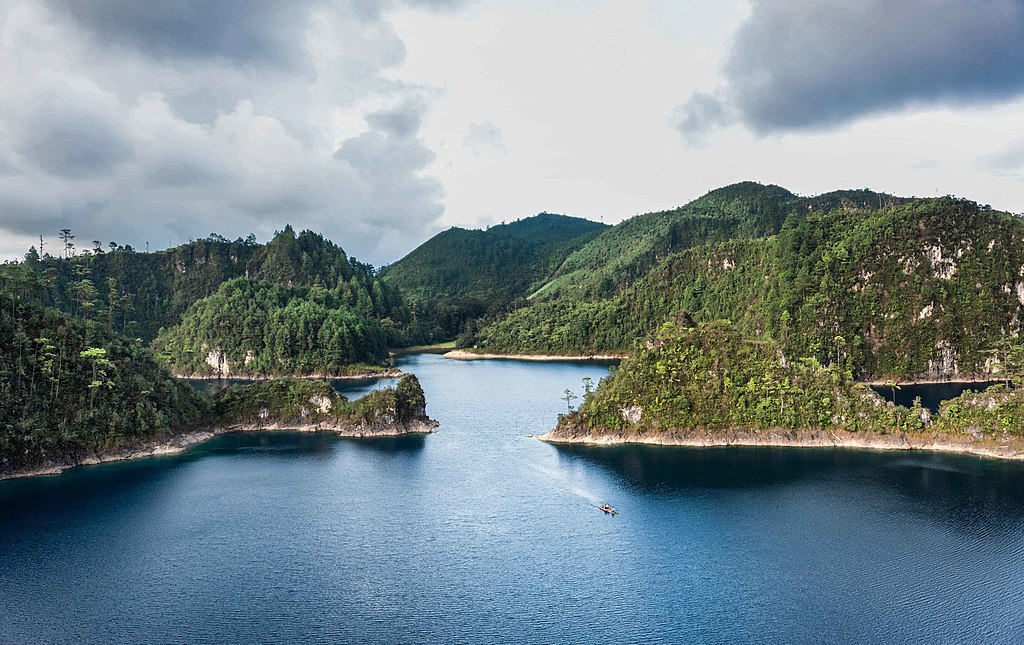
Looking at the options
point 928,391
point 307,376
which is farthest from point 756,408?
point 307,376

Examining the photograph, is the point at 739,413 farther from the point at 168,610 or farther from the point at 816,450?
the point at 168,610

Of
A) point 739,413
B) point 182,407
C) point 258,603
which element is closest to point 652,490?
point 739,413

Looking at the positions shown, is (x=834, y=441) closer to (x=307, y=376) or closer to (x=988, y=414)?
(x=988, y=414)

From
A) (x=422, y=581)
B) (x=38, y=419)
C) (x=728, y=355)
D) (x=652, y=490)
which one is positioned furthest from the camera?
(x=728, y=355)

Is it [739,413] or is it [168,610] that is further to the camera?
[739,413]

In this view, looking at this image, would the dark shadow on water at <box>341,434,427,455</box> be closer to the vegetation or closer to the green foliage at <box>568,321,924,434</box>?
the vegetation

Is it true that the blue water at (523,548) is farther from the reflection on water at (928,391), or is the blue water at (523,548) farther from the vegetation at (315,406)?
the reflection on water at (928,391)
